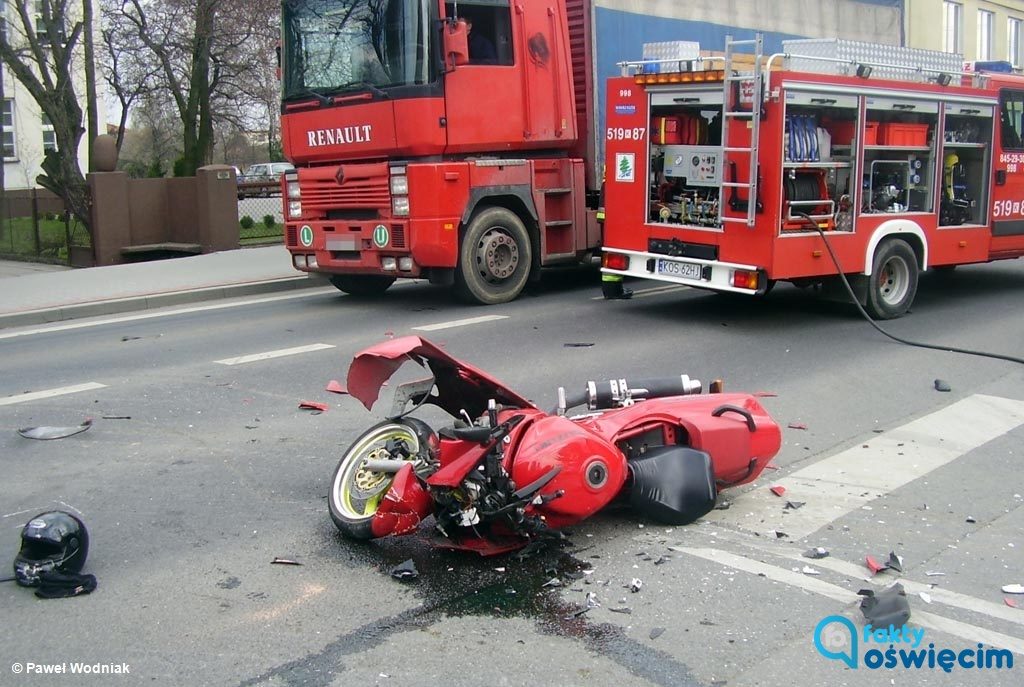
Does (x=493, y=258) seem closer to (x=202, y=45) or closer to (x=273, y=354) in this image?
(x=273, y=354)

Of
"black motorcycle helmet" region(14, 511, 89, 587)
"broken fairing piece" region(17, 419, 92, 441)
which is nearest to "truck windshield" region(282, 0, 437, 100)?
"broken fairing piece" region(17, 419, 92, 441)

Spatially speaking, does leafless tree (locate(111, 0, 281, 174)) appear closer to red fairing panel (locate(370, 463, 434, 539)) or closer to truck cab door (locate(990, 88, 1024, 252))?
truck cab door (locate(990, 88, 1024, 252))

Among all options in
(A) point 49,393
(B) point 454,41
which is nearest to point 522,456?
(A) point 49,393

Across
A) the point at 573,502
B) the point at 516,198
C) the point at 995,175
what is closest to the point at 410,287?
the point at 516,198

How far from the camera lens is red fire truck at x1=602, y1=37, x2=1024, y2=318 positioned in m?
9.91

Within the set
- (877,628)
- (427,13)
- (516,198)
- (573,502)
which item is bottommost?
(877,628)

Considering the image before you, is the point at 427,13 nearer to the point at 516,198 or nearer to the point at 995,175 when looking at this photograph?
the point at 516,198

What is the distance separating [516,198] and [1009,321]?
5.57 meters

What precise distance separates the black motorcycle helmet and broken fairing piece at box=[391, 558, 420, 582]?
1351mm

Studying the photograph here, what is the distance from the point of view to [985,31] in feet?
101

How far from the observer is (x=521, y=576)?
466 centimetres

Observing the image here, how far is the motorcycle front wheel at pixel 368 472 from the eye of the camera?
5046mm

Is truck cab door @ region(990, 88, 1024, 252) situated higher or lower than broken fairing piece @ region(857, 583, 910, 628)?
higher

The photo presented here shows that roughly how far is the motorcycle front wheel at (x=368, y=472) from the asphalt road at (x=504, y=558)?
14 cm
